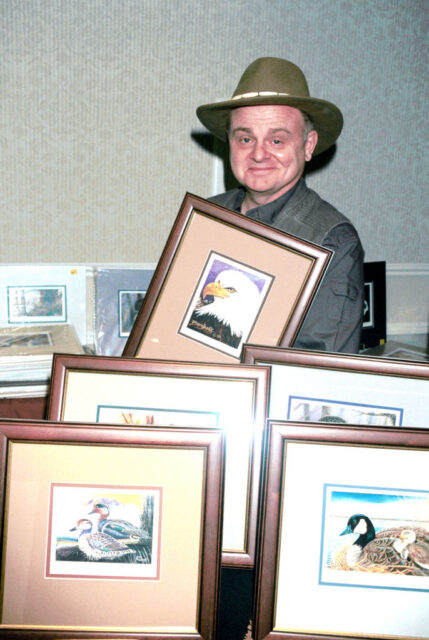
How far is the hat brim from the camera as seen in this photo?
135 centimetres

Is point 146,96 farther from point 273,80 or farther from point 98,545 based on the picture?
point 98,545

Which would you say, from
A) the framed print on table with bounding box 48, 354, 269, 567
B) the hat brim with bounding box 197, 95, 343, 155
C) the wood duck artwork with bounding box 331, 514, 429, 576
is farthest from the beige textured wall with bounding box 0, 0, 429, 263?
the wood duck artwork with bounding box 331, 514, 429, 576

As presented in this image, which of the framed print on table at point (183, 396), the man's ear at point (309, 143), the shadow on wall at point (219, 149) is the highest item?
the shadow on wall at point (219, 149)

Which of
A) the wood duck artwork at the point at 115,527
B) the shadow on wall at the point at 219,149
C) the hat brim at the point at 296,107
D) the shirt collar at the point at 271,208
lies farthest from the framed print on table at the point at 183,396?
the shadow on wall at the point at 219,149

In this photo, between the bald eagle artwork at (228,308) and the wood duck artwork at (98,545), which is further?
the bald eagle artwork at (228,308)

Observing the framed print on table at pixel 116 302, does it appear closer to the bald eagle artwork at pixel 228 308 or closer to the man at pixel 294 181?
the man at pixel 294 181

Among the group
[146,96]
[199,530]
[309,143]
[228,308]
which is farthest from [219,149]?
[199,530]

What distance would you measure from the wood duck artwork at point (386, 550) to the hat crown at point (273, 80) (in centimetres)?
100

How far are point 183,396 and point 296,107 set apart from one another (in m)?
0.82

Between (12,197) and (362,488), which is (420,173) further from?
(362,488)

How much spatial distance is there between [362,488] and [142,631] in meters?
0.36

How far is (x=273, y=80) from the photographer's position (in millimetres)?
1423

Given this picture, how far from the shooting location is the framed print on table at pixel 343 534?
33.1 inches

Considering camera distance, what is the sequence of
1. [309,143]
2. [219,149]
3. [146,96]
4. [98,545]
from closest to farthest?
[98,545] < [309,143] < [146,96] < [219,149]
